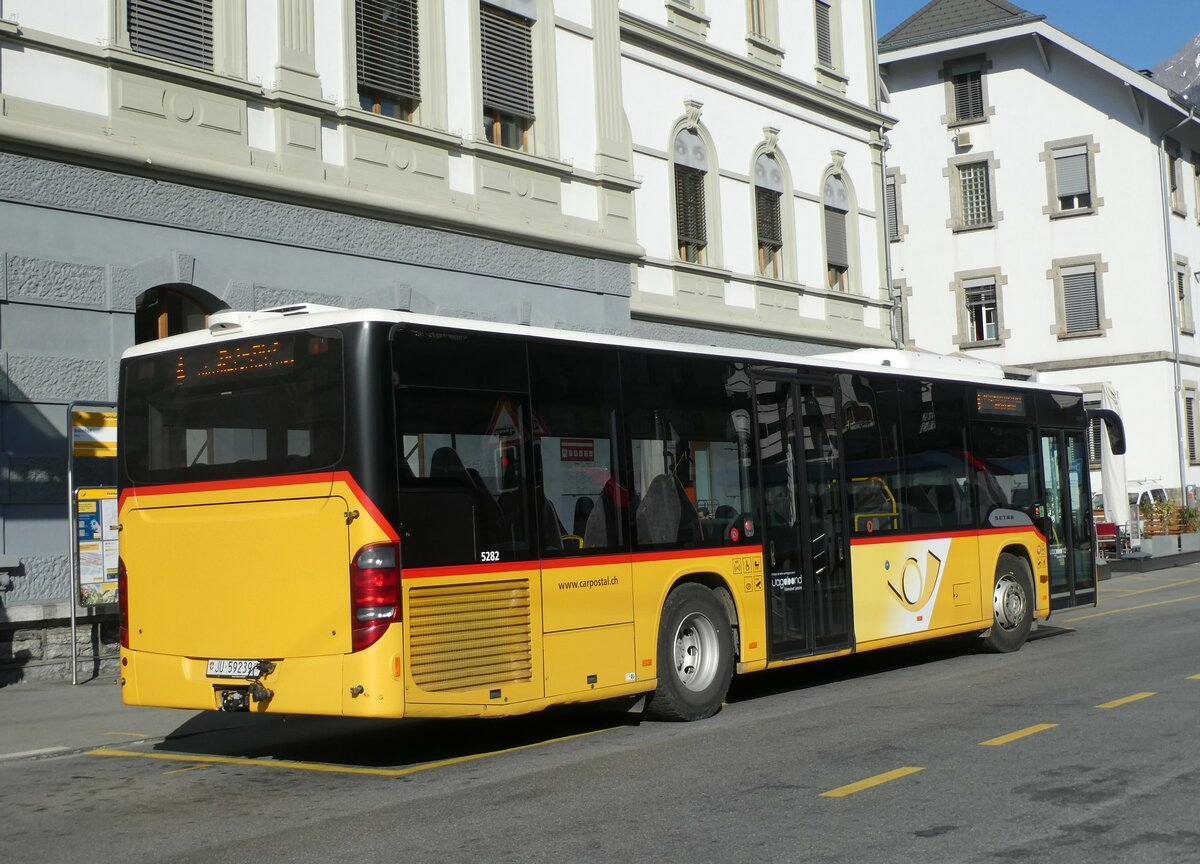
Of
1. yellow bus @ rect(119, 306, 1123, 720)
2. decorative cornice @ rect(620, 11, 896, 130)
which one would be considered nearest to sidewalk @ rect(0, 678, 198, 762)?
yellow bus @ rect(119, 306, 1123, 720)

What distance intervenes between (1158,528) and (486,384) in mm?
26493

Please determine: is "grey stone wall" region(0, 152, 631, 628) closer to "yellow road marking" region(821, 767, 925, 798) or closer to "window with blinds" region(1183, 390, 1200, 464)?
"yellow road marking" region(821, 767, 925, 798)

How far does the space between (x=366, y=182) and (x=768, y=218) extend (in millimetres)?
10701

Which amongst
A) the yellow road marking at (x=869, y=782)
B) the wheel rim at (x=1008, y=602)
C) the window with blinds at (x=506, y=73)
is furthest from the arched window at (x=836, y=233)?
the yellow road marking at (x=869, y=782)

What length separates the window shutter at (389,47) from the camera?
678 inches

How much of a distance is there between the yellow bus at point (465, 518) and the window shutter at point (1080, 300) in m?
33.9

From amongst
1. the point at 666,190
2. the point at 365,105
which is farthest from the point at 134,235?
the point at 666,190

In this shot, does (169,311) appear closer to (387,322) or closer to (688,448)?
(688,448)

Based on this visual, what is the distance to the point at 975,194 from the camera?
152 ft

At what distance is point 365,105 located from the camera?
17.3 m

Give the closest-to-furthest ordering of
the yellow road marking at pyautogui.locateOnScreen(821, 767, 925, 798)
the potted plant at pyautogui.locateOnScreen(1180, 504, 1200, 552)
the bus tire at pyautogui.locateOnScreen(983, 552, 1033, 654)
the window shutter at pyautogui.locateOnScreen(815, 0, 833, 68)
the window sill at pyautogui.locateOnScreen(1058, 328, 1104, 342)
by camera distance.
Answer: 1. the yellow road marking at pyautogui.locateOnScreen(821, 767, 925, 798)
2. the bus tire at pyautogui.locateOnScreen(983, 552, 1033, 654)
3. the window shutter at pyautogui.locateOnScreen(815, 0, 833, 68)
4. the potted plant at pyautogui.locateOnScreen(1180, 504, 1200, 552)
5. the window sill at pyautogui.locateOnScreen(1058, 328, 1104, 342)

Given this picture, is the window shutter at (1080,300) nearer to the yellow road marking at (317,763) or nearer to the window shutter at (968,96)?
the window shutter at (968,96)

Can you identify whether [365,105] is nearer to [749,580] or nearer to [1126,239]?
[749,580]

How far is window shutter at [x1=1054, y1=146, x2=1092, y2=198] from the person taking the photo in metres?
44.4
